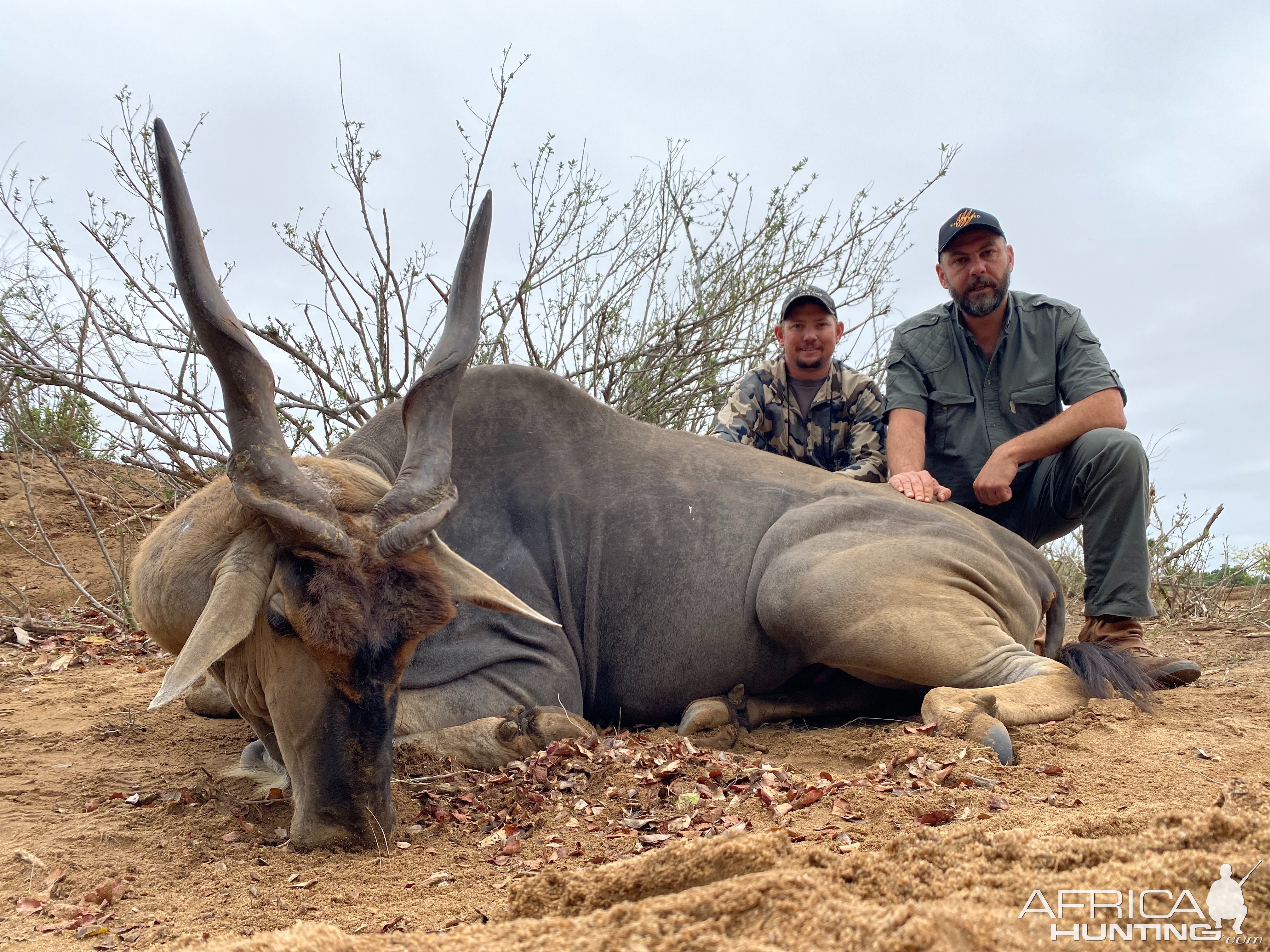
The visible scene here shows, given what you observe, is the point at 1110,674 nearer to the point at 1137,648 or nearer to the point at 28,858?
the point at 1137,648

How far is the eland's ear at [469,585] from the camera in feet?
10.8

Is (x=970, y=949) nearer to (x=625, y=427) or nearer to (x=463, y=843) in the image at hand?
(x=463, y=843)

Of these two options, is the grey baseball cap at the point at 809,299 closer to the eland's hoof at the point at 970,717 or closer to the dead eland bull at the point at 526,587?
the dead eland bull at the point at 526,587

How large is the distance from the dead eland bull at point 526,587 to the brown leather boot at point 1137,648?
0.67ft

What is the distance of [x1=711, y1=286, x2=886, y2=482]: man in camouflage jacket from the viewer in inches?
255

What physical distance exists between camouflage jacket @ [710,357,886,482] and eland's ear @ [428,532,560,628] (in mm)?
3326

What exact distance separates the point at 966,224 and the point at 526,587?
362 centimetres

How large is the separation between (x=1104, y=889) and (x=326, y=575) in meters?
2.11

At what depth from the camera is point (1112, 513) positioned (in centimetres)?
504

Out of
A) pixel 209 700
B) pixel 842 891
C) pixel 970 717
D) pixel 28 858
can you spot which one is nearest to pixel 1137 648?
pixel 970 717

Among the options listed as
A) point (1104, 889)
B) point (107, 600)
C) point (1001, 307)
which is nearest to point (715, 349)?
point (1001, 307)

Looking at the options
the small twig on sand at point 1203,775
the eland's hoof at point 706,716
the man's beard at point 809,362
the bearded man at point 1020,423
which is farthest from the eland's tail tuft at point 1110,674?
the man's beard at point 809,362

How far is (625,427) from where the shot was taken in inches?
182

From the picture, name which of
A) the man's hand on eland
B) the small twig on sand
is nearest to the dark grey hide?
the man's hand on eland
